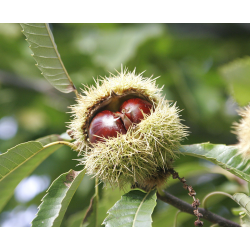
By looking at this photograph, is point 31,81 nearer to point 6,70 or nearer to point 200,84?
point 6,70

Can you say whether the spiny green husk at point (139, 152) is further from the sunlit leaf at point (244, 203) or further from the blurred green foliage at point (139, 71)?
the blurred green foliage at point (139, 71)

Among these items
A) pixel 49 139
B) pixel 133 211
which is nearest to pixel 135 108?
pixel 133 211

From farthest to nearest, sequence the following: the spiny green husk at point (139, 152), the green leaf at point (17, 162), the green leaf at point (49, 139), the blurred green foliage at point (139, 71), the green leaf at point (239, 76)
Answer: the blurred green foliage at point (139, 71)
the green leaf at point (49, 139)
the green leaf at point (17, 162)
the spiny green husk at point (139, 152)
the green leaf at point (239, 76)

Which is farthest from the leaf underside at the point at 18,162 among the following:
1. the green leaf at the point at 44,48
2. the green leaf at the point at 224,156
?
the green leaf at the point at 224,156

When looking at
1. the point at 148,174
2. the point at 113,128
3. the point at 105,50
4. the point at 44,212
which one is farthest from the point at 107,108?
the point at 105,50

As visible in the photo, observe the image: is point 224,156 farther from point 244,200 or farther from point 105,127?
point 105,127

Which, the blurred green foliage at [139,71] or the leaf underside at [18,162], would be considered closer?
the leaf underside at [18,162]
